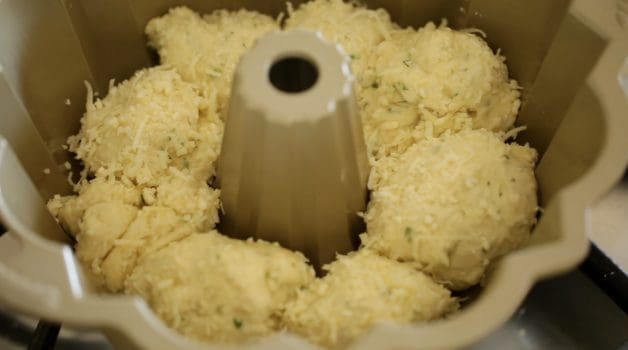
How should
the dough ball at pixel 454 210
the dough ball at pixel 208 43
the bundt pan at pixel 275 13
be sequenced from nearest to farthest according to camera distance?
the bundt pan at pixel 275 13, the dough ball at pixel 454 210, the dough ball at pixel 208 43

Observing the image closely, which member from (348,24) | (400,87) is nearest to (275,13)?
(348,24)

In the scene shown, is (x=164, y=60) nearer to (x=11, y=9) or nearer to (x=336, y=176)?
(x=11, y=9)

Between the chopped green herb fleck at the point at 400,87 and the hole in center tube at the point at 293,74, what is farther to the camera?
the chopped green herb fleck at the point at 400,87

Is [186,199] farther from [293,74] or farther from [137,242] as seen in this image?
[293,74]

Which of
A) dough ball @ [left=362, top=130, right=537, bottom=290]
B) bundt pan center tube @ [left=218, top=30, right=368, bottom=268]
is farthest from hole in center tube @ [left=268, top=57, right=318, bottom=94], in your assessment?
dough ball @ [left=362, top=130, right=537, bottom=290]

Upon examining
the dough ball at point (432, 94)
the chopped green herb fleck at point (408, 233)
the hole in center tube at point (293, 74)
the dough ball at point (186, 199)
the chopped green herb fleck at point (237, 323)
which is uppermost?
the hole in center tube at point (293, 74)

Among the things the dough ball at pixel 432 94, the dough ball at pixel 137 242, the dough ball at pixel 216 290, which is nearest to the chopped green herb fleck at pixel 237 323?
the dough ball at pixel 216 290

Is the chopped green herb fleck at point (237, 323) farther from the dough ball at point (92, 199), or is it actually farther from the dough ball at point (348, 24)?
the dough ball at point (348, 24)
